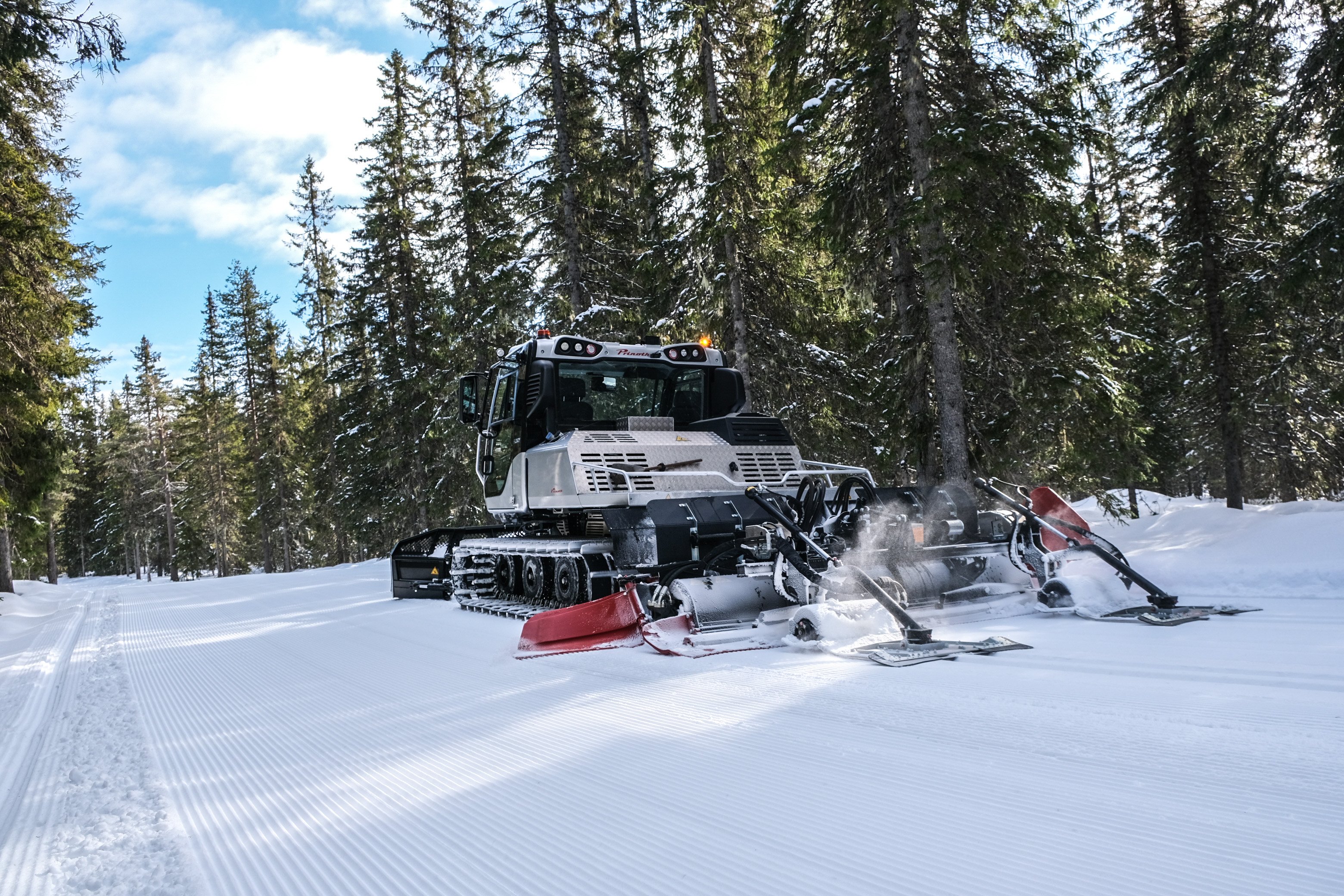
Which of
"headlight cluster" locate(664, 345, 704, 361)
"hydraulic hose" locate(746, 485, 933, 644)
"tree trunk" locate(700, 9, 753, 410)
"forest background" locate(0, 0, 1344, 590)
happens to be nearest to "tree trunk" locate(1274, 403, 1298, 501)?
"forest background" locate(0, 0, 1344, 590)

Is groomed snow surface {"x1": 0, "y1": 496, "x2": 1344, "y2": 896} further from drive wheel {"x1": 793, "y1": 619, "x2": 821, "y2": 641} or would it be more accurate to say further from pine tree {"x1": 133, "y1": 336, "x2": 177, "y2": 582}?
pine tree {"x1": 133, "y1": 336, "x2": 177, "y2": 582}

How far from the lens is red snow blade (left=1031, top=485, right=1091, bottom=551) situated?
6.37 m

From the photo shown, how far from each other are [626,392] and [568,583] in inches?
86.2

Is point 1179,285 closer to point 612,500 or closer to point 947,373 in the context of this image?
point 947,373

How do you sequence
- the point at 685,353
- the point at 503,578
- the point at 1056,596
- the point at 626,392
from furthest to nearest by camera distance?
the point at 503,578
the point at 685,353
the point at 626,392
the point at 1056,596

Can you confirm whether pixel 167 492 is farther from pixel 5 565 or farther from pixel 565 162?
pixel 565 162

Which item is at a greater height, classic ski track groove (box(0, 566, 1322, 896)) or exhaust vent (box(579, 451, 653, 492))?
exhaust vent (box(579, 451, 653, 492))

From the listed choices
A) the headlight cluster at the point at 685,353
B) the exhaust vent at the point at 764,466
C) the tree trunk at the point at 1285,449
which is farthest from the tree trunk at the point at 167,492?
the tree trunk at the point at 1285,449

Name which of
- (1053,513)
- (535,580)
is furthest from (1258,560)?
(535,580)

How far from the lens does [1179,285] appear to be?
17078mm

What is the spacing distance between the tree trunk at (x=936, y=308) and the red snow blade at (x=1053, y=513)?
336 cm

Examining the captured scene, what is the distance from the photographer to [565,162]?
16219mm

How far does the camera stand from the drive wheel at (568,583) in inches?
312

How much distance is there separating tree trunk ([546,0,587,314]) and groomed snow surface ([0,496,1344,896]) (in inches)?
440
